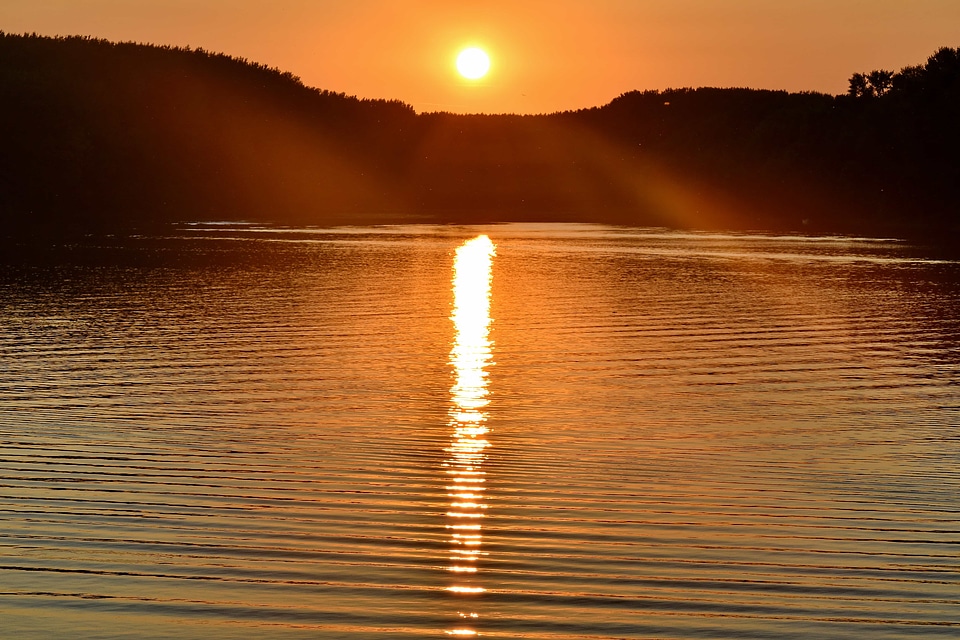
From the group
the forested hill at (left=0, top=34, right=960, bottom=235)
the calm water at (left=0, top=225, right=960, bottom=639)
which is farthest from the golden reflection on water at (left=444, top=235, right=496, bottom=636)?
the forested hill at (left=0, top=34, right=960, bottom=235)

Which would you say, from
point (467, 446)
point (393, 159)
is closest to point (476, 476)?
point (467, 446)

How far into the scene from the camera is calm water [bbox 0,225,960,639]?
8148 millimetres

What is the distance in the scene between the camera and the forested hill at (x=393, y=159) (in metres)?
98.5

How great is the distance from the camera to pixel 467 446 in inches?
527

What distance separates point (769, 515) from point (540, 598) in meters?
2.91

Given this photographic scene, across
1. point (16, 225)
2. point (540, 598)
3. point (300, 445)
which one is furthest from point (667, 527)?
point (16, 225)

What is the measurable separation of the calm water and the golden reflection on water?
5cm

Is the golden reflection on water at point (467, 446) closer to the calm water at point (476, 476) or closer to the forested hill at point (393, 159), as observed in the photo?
the calm water at point (476, 476)

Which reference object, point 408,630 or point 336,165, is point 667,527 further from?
point 336,165

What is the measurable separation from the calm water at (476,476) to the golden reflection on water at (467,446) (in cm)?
5

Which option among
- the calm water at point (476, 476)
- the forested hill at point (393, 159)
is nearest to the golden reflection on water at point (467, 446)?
the calm water at point (476, 476)

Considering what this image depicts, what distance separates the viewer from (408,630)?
7.73 m

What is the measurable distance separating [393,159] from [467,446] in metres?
180

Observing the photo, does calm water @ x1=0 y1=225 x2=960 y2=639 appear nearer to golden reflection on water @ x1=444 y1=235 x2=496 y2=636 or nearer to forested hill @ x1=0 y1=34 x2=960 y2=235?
golden reflection on water @ x1=444 y1=235 x2=496 y2=636
